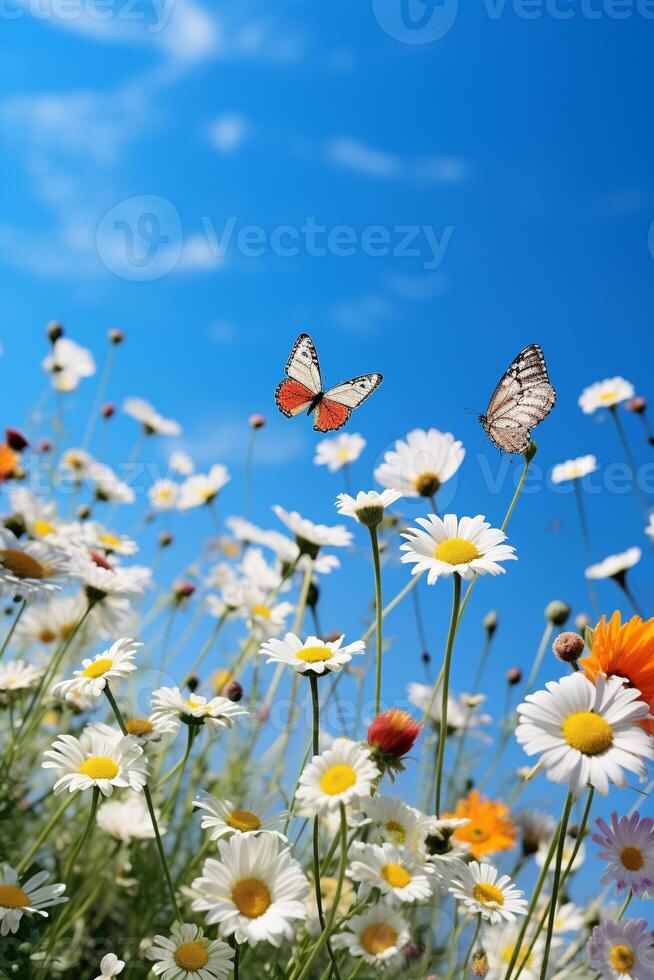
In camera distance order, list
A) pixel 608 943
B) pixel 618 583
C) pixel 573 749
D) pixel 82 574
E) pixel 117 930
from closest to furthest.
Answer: pixel 573 749 < pixel 608 943 < pixel 82 574 < pixel 117 930 < pixel 618 583

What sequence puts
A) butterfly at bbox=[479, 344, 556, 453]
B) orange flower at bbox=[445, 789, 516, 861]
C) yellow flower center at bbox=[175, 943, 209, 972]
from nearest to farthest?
yellow flower center at bbox=[175, 943, 209, 972]
butterfly at bbox=[479, 344, 556, 453]
orange flower at bbox=[445, 789, 516, 861]

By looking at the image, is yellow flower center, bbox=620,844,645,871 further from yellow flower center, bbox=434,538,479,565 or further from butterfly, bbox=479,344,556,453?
butterfly, bbox=479,344,556,453

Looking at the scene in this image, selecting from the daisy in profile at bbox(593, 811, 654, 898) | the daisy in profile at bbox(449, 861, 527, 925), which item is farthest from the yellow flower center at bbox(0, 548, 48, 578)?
Result: the daisy in profile at bbox(593, 811, 654, 898)

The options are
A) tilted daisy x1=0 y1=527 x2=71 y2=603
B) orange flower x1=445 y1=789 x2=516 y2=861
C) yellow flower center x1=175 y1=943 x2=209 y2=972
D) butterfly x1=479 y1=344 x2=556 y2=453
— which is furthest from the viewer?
orange flower x1=445 y1=789 x2=516 y2=861

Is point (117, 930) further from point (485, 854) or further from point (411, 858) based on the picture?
point (411, 858)

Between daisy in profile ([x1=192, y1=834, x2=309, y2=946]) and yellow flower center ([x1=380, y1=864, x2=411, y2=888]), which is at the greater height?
yellow flower center ([x1=380, y1=864, x2=411, y2=888])

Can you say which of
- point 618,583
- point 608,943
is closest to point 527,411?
point 608,943
